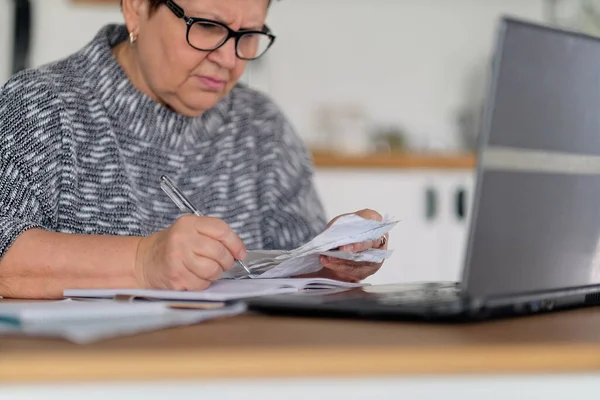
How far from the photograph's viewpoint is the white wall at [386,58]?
10.2 feet

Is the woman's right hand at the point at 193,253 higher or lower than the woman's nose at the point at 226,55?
lower

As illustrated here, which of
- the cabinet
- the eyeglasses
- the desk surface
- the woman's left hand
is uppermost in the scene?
the eyeglasses

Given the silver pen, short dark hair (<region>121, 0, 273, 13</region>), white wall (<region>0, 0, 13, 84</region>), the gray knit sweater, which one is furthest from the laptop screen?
white wall (<region>0, 0, 13, 84</region>)

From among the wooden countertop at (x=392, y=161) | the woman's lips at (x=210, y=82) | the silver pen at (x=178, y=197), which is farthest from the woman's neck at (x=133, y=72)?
the wooden countertop at (x=392, y=161)

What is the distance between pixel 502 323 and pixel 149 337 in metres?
0.30

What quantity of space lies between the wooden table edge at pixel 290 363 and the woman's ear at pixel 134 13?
0.90m

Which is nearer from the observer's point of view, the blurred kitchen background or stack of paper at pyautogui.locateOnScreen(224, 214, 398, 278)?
stack of paper at pyautogui.locateOnScreen(224, 214, 398, 278)

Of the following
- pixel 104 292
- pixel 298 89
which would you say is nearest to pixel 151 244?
pixel 104 292

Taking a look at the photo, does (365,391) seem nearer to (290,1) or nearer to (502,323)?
(502,323)

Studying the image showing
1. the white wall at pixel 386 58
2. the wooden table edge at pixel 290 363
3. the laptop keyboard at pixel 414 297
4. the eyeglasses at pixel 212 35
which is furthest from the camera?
the white wall at pixel 386 58

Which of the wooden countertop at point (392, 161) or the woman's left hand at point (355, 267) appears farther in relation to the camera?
the wooden countertop at point (392, 161)

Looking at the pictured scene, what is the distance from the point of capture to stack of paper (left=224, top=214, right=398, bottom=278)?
1.01m

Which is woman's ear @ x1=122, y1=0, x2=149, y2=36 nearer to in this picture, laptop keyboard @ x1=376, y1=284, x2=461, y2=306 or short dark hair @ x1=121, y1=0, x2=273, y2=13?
short dark hair @ x1=121, y1=0, x2=273, y2=13

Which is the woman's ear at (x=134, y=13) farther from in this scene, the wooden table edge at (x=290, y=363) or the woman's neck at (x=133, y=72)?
the wooden table edge at (x=290, y=363)
